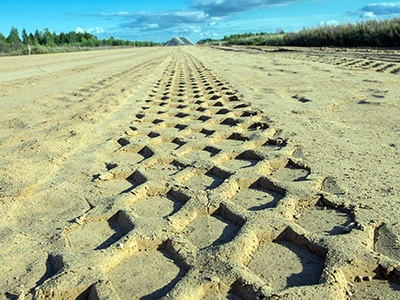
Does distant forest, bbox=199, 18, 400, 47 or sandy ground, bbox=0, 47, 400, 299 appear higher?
distant forest, bbox=199, 18, 400, 47

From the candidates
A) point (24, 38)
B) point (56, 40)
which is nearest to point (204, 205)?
point (24, 38)

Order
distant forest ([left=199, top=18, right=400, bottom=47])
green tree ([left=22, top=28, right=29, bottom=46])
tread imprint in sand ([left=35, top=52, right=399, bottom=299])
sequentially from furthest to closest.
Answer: green tree ([left=22, top=28, right=29, bottom=46]) → distant forest ([left=199, top=18, right=400, bottom=47]) → tread imprint in sand ([left=35, top=52, right=399, bottom=299])

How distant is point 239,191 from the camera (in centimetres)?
238

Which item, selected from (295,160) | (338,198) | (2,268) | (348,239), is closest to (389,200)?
(338,198)

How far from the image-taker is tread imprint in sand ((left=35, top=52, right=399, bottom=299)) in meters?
1.50

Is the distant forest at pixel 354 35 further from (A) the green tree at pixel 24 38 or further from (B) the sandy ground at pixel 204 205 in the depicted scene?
(A) the green tree at pixel 24 38

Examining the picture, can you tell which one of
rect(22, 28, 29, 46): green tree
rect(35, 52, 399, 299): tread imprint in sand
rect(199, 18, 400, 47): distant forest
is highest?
rect(22, 28, 29, 46): green tree

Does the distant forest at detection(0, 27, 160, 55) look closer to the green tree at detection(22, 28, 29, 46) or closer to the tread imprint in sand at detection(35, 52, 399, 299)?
→ the green tree at detection(22, 28, 29, 46)

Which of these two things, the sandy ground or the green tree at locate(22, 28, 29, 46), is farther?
the green tree at locate(22, 28, 29, 46)

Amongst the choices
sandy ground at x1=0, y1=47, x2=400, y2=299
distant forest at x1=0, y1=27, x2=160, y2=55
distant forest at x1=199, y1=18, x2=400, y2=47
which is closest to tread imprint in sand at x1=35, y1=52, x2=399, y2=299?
sandy ground at x1=0, y1=47, x2=400, y2=299

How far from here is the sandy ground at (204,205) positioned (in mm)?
→ 1522

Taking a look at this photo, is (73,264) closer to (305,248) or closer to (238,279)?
(238,279)

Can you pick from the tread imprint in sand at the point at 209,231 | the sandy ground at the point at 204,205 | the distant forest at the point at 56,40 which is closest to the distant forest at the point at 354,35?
the sandy ground at the point at 204,205

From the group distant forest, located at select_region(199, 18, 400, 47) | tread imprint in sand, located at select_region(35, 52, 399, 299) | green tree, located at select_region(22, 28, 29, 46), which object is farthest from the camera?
green tree, located at select_region(22, 28, 29, 46)
